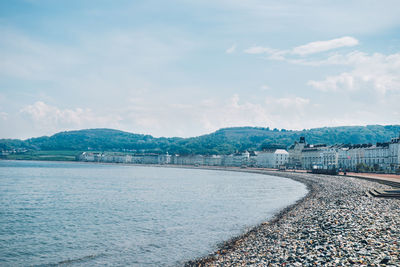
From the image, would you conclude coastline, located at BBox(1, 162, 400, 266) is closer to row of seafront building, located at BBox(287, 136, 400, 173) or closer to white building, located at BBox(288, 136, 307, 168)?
row of seafront building, located at BBox(287, 136, 400, 173)

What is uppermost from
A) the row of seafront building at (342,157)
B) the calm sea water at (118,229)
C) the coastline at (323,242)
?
the row of seafront building at (342,157)

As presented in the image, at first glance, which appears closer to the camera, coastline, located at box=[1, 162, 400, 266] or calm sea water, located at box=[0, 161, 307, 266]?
coastline, located at box=[1, 162, 400, 266]

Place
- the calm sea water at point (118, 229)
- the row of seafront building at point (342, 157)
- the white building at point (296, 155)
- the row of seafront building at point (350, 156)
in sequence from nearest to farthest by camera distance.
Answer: the calm sea water at point (118, 229), the row of seafront building at point (350, 156), the row of seafront building at point (342, 157), the white building at point (296, 155)

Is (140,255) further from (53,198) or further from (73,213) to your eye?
(53,198)

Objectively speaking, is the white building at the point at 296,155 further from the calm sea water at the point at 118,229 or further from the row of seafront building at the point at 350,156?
the calm sea water at the point at 118,229

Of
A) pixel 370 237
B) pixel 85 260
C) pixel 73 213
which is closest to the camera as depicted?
pixel 370 237

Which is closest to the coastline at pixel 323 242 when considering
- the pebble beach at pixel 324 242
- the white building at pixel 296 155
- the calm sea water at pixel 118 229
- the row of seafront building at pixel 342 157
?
Result: the pebble beach at pixel 324 242

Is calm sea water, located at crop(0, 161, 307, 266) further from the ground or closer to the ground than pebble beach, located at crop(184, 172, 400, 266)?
closer to the ground

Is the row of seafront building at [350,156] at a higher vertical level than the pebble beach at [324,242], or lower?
higher

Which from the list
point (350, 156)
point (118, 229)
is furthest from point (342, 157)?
point (118, 229)

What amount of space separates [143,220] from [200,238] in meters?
8.99

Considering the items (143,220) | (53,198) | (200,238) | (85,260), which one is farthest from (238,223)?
(53,198)

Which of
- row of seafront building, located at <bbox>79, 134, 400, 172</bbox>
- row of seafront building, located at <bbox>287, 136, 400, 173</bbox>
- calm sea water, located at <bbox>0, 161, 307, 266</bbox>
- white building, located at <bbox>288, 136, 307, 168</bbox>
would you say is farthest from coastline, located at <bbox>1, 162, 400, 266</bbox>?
white building, located at <bbox>288, 136, 307, 168</bbox>

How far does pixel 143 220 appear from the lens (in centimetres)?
3077
